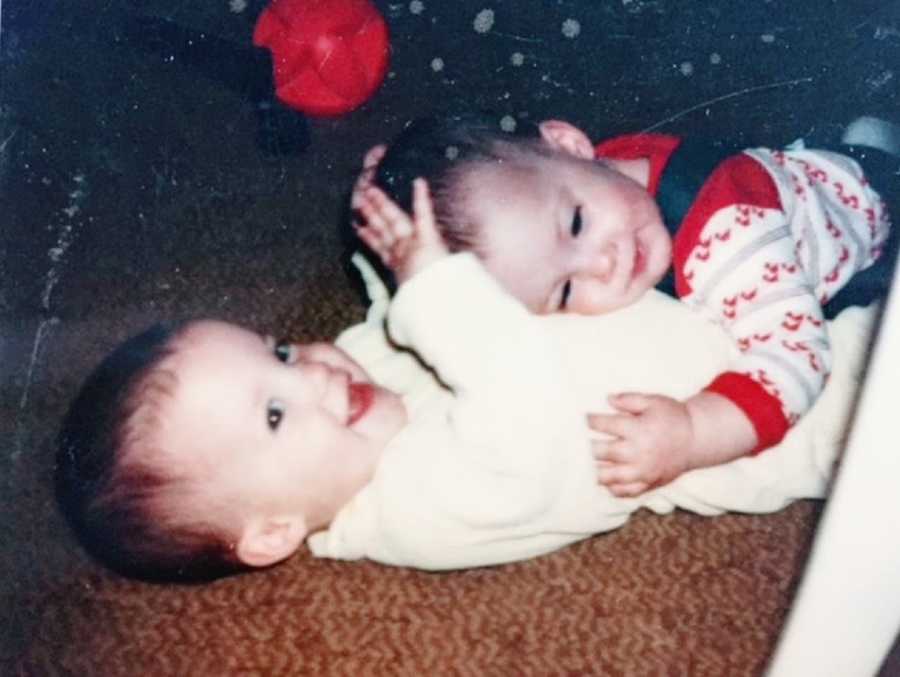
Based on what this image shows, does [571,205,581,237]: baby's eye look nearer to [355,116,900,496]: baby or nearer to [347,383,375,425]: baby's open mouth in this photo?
[355,116,900,496]: baby

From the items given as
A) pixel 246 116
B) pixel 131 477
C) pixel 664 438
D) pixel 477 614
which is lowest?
→ pixel 477 614

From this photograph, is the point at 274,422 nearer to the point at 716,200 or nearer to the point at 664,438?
the point at 664,438

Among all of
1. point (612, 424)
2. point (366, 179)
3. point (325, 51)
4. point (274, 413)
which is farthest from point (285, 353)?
point (325, 51)

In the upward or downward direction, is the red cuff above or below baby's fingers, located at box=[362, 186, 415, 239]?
below

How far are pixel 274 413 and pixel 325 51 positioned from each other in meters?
0.57

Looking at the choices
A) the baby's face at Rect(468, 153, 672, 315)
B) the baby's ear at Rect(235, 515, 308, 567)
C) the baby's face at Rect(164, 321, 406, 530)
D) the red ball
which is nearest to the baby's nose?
the baby's face at Rect(468, 153, 672, 315)

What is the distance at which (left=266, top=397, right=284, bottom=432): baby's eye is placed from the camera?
752 millimetres

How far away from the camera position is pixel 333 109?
1198mm

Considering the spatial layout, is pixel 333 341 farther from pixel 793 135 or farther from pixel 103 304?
pixel 793 135

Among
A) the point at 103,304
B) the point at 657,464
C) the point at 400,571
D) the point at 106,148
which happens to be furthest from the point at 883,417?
the point at 106,148

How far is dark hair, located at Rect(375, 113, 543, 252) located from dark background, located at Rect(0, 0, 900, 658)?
28 cm

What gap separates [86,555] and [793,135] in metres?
0.88

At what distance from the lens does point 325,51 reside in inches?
45.7

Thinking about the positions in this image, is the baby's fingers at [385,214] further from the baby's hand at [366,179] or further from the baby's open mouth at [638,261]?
the baby's open mouth at [638,261]
